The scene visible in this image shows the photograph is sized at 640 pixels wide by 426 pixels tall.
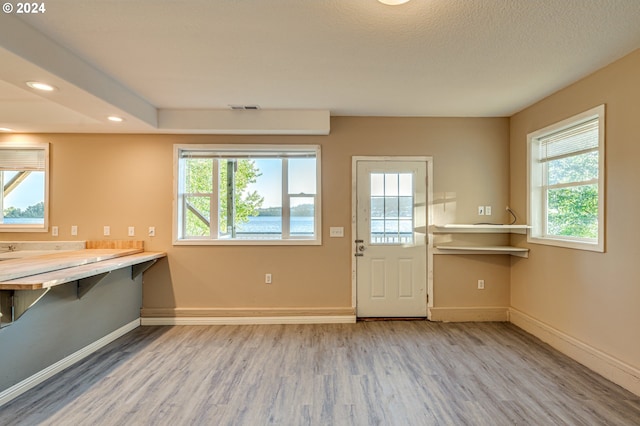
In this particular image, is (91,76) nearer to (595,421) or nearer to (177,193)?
(177,193)

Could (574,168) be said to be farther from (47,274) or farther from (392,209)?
(47,274)

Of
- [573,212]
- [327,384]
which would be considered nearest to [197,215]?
[327,384]

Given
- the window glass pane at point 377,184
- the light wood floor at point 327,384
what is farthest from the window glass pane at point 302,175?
the light wood floor at point 327,384

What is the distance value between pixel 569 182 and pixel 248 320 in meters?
3.81

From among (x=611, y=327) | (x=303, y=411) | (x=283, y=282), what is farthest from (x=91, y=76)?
(x=611, y=327)

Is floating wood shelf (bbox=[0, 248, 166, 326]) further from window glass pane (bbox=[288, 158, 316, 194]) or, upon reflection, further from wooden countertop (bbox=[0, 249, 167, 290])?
window glass pane (bbox=[288, 158, 316, 194])

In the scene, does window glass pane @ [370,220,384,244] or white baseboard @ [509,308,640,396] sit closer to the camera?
white baseboard @ [509,308,640,396]

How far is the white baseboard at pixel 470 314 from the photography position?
3924 millimetres

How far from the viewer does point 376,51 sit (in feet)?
7.73

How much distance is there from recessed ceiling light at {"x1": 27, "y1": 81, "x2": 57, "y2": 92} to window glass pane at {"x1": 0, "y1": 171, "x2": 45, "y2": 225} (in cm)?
202

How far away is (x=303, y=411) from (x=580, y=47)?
10.7ft

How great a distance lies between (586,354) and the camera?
2.79 meters

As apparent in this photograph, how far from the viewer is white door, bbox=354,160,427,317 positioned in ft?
13.0
